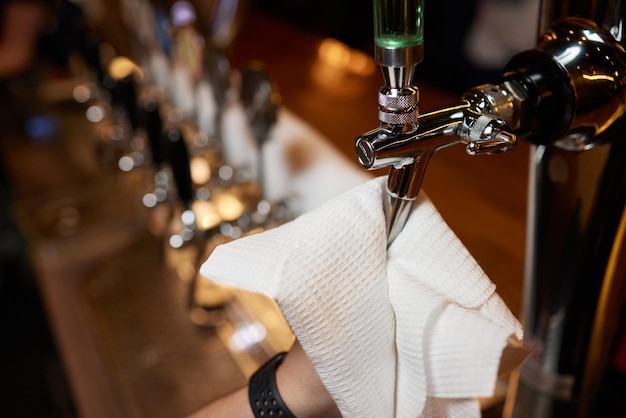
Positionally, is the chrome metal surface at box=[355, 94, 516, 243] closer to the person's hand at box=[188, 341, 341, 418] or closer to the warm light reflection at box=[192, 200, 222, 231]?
the person's hand at box=[188, 341, 341, 418]

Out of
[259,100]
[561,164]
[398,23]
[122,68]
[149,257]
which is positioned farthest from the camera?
[122,68]

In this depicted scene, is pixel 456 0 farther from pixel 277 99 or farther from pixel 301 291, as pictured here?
pixel 301 291

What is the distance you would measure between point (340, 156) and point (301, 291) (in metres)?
0.46

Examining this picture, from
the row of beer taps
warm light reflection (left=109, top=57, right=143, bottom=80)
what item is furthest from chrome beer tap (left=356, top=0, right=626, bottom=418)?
warm light reflection (left=109, top=57, right=143, bottom=80)

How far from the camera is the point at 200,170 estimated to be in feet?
2.93

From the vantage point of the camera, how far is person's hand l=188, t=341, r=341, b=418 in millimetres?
431

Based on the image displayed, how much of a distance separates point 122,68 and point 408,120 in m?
0.91

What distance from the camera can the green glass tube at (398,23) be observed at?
32 cm

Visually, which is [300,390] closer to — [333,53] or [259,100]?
[259,100]

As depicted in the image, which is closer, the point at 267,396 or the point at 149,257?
the point at 267,396

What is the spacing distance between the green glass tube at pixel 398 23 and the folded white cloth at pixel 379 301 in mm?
117

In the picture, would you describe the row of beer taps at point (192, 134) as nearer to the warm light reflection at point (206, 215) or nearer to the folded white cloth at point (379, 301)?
the warm light reflection at point (206, 215)

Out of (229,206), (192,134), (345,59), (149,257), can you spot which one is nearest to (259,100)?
(229,206)

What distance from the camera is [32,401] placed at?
5.78ft
